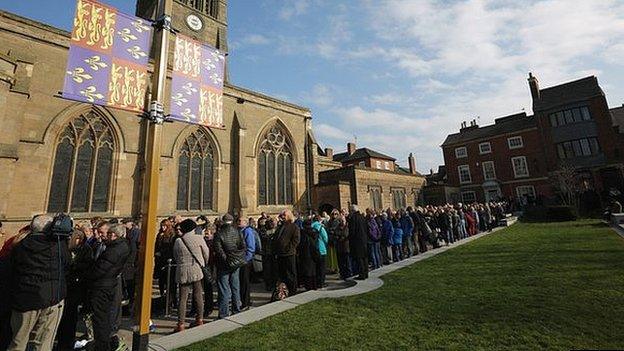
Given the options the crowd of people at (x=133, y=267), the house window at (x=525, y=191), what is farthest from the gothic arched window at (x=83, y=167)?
the house window at (x=525, y=191)

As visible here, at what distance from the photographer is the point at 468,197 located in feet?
→ 124

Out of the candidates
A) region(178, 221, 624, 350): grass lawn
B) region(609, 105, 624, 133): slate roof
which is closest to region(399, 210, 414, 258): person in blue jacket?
region(178, 221, 624, 350): grass lawn

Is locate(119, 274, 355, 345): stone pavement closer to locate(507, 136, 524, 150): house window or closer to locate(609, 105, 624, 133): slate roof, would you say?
locate(507, 136, 524, 150): house window

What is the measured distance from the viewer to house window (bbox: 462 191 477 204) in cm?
3749

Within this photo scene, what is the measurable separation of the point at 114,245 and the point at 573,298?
7.71 metres

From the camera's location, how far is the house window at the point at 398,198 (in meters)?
28.0

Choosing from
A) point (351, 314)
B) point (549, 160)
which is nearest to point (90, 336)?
point (351, 314)

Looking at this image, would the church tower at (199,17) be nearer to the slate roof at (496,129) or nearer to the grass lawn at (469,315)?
the grass lawn at (469,315)

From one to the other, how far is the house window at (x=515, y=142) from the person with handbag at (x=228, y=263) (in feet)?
127

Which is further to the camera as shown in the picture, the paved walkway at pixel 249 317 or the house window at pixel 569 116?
the house window at pixel 569 116

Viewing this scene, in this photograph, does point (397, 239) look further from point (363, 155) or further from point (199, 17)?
point (363, 155)

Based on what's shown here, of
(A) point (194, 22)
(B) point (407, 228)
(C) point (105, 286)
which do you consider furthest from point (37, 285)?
(A) point (194, 22)

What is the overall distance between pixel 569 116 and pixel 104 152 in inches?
1595

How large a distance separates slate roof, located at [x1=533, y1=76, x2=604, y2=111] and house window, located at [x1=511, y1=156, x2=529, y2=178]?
5.75m
